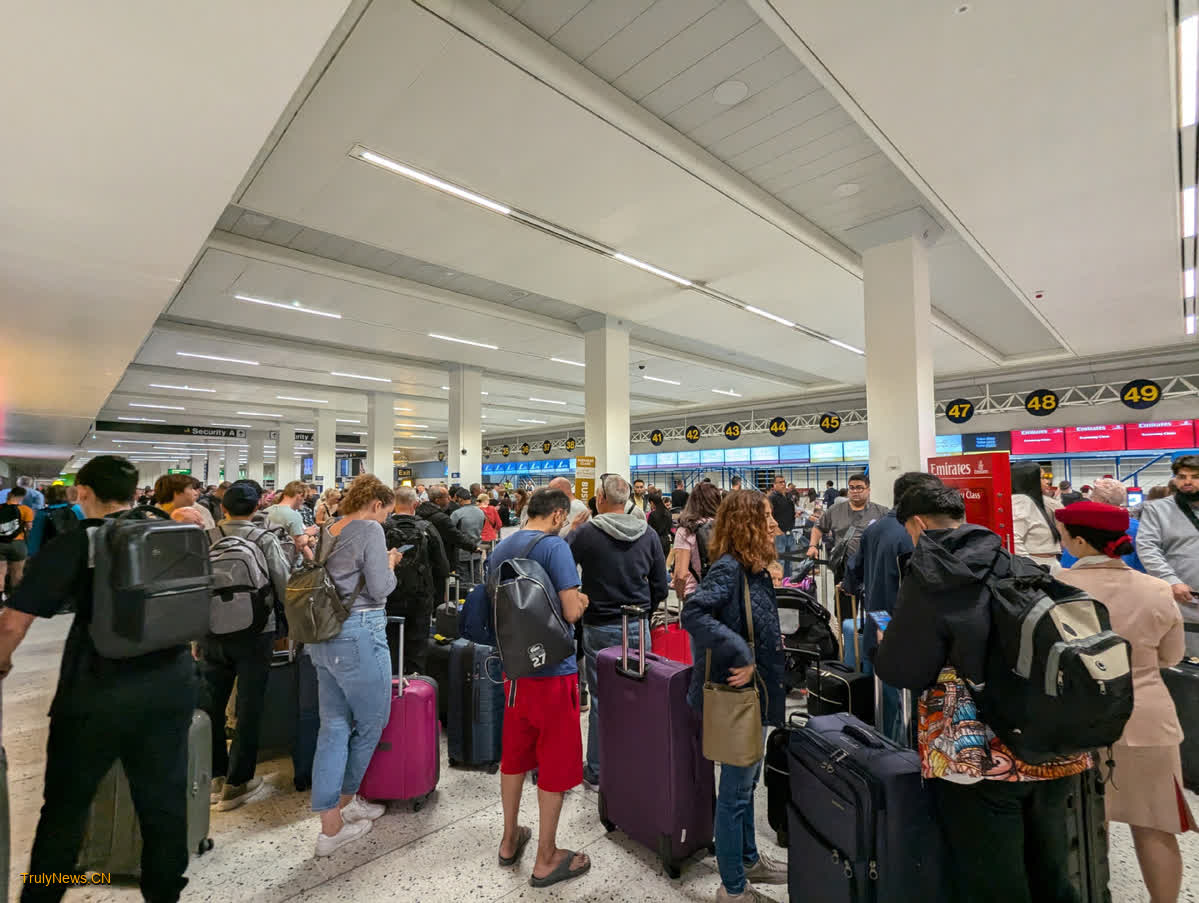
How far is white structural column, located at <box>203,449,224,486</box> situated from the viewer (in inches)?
1230

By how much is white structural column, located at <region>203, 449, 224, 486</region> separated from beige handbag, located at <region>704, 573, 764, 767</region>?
35.1 m

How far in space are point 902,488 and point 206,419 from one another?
23.0 metres

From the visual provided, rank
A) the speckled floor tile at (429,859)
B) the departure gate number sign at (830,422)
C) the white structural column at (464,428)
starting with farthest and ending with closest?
1. the departure gate number sign at (830,422)
2. the white structural column at (464,428)
3. the speckled floor tile at (429,859)

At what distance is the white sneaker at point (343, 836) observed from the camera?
92.7 inches

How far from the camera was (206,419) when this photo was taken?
19812 mm

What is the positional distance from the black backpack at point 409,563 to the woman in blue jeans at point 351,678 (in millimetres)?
871

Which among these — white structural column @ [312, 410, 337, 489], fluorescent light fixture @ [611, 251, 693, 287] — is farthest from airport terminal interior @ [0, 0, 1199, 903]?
white structural column @ [312, 410, 337, 489]

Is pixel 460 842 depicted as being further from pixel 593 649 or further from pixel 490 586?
pixel 490 586

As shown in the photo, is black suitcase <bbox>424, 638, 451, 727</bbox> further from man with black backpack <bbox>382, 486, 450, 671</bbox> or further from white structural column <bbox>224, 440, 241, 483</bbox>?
white structural column <bbox>224, 440, 241, 483</bbox>

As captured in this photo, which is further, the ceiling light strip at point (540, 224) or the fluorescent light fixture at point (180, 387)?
the fluorescent light fixture at point (180, 387)

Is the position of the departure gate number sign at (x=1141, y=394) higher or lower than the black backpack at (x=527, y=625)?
higher

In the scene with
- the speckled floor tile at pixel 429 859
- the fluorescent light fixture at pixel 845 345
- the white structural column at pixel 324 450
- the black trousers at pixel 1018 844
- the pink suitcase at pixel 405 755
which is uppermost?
the fluorescent light fixture at pixel 845 345

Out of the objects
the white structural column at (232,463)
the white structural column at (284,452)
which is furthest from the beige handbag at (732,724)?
the white structural column at (232,463)

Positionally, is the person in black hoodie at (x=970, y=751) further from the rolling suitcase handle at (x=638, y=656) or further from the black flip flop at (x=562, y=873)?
the black flip flop at (x=562, y=873)
